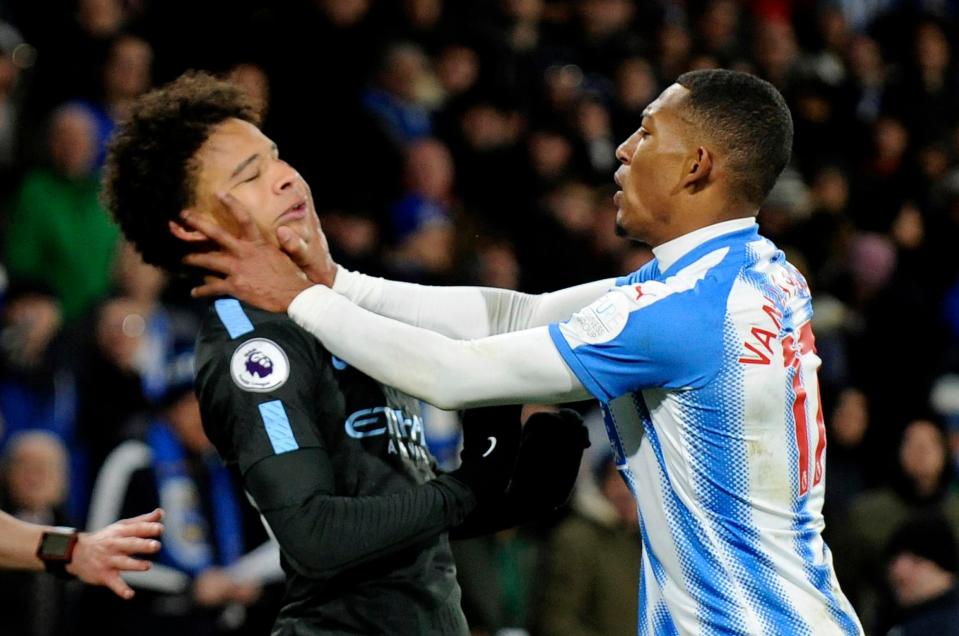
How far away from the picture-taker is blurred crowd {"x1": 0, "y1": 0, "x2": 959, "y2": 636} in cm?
666

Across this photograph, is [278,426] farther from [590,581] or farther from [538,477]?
[590,581]

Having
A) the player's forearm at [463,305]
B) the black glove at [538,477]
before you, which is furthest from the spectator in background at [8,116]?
the black glove at [538,477]

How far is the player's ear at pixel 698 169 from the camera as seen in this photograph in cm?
335

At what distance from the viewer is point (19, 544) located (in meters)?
3.84

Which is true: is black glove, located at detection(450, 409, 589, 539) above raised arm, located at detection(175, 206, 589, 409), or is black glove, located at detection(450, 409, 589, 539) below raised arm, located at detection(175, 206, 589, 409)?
below

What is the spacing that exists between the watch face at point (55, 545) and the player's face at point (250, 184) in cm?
101

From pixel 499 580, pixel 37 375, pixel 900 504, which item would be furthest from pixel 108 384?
pixel 900 504

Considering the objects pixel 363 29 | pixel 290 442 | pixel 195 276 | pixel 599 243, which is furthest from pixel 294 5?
pixel 290 442

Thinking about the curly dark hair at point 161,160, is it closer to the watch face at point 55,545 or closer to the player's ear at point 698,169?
the watch face at point 55,545

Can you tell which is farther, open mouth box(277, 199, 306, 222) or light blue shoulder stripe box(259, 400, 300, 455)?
open mouth box(277, 199, 306, 222)

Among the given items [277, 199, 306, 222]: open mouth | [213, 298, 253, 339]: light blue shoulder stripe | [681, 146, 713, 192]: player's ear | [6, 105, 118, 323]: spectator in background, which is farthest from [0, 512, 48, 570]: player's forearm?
[6, 105, 118, 323]: spectator in background

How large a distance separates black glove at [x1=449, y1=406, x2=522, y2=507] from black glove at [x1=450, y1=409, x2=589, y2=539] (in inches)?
4.4

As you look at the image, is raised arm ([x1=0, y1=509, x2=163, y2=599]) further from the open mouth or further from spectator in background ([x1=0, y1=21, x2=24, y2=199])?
spectator in background ([x1=0, y1=21, x2=24, y2=199])

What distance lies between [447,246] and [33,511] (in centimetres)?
326
